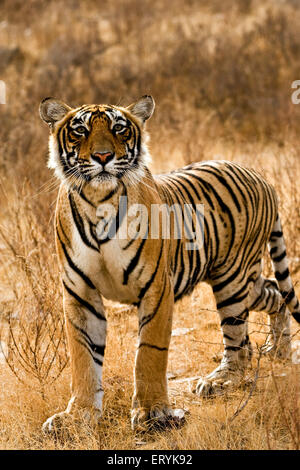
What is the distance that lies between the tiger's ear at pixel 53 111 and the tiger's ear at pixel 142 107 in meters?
0.31

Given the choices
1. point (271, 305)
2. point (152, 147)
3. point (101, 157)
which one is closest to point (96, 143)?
point (101, 157)

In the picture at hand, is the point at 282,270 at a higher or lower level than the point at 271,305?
higher

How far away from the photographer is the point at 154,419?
3348mm

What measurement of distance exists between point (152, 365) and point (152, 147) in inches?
196

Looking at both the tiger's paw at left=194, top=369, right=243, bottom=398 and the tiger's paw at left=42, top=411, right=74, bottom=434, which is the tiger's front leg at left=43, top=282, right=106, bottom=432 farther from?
the tiger's paw at left=194, top=369, right=243, bottom=398

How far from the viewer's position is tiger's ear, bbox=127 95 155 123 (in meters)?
3.55

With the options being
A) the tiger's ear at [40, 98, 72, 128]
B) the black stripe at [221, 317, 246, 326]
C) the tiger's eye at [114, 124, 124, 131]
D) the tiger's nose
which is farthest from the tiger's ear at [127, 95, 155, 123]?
the black stripe at [221, 317, 246, 326]

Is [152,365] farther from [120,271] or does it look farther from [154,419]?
[120,271]

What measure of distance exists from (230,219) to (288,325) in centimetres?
80

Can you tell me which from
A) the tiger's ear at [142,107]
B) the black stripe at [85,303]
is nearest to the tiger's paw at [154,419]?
the black stripe at [85,303]

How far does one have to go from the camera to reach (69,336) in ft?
11.3

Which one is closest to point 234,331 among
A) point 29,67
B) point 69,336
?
point 69,336

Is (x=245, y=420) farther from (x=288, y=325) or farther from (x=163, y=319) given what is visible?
(x=288, y=325)

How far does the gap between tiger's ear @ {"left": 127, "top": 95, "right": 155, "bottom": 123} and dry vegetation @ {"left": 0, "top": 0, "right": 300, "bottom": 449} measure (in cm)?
100
